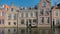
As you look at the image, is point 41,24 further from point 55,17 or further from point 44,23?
point 55,17

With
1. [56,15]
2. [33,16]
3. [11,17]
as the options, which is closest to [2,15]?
[11,17]

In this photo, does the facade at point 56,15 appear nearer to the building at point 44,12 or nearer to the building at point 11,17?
the building at point 44,12

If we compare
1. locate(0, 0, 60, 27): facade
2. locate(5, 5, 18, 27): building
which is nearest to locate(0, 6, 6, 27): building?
locate(0, 0, 60, 27): facade

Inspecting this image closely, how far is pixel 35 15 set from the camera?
14633mm

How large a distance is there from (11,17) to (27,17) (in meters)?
1.13

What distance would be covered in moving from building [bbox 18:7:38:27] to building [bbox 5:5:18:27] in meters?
0.38

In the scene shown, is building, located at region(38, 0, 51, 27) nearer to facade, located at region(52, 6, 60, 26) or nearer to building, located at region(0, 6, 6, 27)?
facade, located at region(52, 6, 60, 26)

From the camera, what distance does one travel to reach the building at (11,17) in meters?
14.7

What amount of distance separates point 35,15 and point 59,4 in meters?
2.01

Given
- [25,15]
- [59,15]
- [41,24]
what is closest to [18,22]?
[25,15]

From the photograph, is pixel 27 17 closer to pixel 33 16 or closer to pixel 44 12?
pixel 33 16

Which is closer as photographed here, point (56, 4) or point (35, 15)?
point (56, 4)

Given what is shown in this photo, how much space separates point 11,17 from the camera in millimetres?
14969

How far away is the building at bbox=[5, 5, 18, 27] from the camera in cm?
1469
